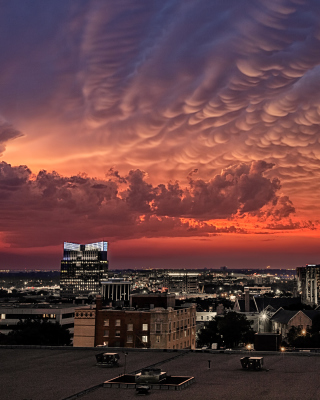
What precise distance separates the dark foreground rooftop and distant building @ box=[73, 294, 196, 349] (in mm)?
53131

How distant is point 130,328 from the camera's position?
11656 cm

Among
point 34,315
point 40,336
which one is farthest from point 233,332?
point 34,315

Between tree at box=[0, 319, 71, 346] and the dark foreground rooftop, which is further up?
the dark foreground rooftop

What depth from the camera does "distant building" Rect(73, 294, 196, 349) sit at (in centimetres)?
11462

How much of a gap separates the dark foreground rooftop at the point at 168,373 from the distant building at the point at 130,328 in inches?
2092

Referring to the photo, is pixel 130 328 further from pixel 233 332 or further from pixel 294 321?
pixel 294 321

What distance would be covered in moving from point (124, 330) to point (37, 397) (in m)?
82.6

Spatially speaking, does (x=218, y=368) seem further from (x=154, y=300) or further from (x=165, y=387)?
(x=154, y=300)

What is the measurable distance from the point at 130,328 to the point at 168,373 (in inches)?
2810

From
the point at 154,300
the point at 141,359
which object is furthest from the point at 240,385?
the point at 154,300

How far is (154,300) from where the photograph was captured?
5103 inches

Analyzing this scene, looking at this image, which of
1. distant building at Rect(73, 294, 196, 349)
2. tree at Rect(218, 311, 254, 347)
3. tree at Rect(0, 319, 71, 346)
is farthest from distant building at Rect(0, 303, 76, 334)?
tree at Rect(218, 311, 254, 347)

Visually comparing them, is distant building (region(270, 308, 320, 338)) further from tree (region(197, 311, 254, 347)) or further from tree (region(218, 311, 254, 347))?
tree (region(218, 311, 254, 347))

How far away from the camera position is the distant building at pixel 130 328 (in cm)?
11462
